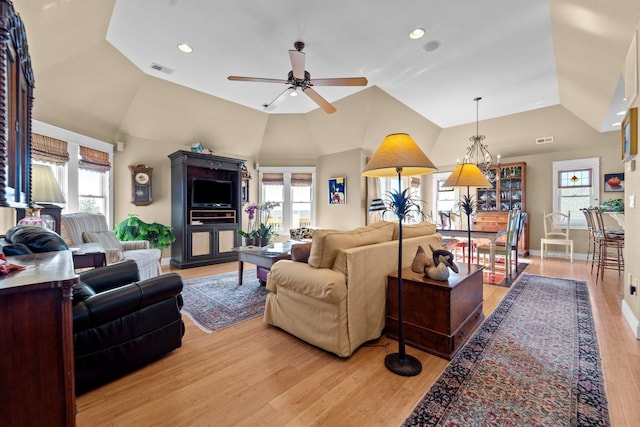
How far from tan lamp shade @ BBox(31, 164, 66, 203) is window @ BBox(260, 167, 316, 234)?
449 centimetres

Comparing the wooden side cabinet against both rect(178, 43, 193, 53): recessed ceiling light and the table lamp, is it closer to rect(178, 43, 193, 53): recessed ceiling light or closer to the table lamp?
the table lamp

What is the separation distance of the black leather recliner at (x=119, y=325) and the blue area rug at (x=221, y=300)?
0.59 meters

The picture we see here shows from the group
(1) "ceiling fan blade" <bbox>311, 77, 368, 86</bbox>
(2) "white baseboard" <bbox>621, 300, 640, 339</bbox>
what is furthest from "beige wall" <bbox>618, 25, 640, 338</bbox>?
(1) "ceiling fan blade" <bbox>311, 77, 368, 86</bbox>

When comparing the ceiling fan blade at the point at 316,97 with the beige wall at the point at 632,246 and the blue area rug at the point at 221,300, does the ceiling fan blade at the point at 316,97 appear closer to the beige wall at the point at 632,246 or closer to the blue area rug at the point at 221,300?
the blue area rug at the point at 221,300

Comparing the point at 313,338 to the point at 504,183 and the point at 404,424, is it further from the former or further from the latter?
the point at 504,183

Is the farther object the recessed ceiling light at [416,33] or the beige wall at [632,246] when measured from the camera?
the recessed ceiling light at [416,33]

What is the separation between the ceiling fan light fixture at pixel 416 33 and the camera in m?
3.18

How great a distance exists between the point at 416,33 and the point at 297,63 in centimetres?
149

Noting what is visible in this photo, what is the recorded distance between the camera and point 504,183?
6.76 m

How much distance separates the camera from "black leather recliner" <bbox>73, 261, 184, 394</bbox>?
1621 mm

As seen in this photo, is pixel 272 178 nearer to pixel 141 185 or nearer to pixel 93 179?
pixel 141 185

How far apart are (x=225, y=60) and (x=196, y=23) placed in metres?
0.81

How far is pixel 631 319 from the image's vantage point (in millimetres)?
2512

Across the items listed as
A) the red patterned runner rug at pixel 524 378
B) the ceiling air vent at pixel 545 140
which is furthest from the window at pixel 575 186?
the red patterned runner rug at pixel 524 378
